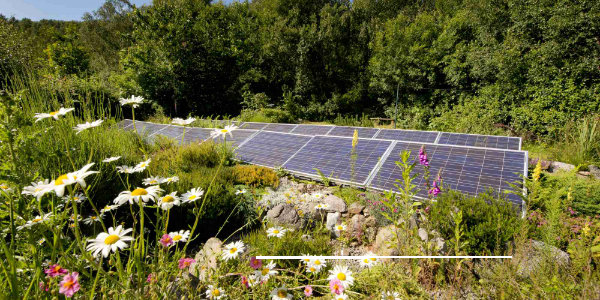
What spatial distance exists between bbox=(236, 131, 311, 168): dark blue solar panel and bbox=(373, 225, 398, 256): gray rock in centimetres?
262

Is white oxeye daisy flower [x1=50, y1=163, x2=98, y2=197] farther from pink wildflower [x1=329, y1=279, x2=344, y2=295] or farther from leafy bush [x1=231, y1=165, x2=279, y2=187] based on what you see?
leafy bush [x1=231, y1=165, x2=279, y2=187]

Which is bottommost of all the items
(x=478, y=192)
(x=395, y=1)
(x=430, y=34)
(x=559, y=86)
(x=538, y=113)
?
(x=478, y=192)

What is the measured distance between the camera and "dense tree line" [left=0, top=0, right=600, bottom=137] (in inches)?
379

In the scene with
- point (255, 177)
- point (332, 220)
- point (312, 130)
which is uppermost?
point (312, 130)

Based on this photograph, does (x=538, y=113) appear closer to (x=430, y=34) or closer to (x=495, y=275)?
(x=430, y=34)

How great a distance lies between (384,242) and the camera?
2514mm

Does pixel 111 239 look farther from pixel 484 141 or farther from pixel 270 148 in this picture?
pixel 484 141

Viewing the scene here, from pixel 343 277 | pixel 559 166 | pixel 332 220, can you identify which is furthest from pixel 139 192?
pixel 559 166

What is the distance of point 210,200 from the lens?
342cm

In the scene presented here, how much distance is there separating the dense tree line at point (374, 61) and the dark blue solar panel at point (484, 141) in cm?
502

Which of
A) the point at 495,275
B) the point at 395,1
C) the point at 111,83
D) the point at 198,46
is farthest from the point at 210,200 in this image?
the point at 395,1

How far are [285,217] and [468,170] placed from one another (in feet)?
9.61

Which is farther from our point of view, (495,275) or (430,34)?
(430,34)

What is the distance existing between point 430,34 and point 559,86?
7309mm
